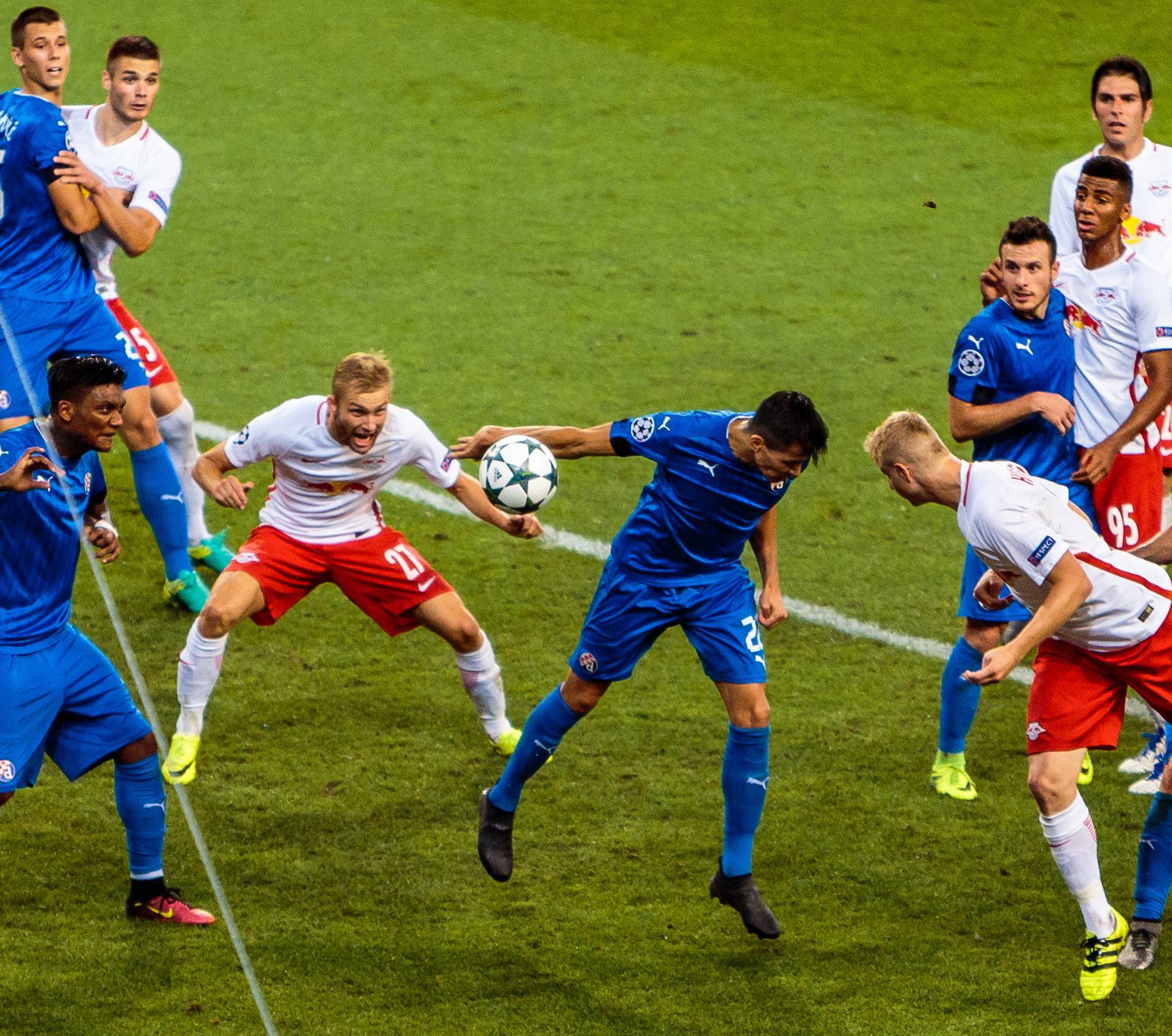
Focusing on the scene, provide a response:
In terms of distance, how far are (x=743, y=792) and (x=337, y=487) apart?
6.42 feet

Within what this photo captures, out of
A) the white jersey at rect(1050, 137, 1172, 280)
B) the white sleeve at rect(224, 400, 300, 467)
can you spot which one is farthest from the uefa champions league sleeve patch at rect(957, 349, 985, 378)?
the white sleeve at rect(224, 400, 300, 467)

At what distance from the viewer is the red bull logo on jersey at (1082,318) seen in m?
6.33

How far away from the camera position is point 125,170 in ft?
25.6

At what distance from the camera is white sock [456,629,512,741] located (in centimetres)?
657

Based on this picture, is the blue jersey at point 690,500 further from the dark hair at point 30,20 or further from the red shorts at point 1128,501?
the dark hair at point 30,20

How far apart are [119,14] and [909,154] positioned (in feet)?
24.1

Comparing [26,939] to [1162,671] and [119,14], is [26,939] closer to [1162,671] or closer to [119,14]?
[1162,671]

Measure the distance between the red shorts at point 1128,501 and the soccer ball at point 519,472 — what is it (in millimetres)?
2075

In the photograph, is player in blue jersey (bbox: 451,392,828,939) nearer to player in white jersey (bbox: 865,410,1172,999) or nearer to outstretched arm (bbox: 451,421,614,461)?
outstretched arm (bbox: 451,421,614,461)

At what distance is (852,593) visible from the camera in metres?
8.02

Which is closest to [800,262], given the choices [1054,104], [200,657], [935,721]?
[1054,104]

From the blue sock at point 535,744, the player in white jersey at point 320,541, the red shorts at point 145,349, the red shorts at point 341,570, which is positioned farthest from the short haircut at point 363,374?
the red shorts at point 145,349

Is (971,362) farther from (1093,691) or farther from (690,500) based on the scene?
(1093,691)

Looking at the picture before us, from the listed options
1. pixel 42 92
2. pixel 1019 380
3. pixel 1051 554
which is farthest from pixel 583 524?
pixel 1051 554
